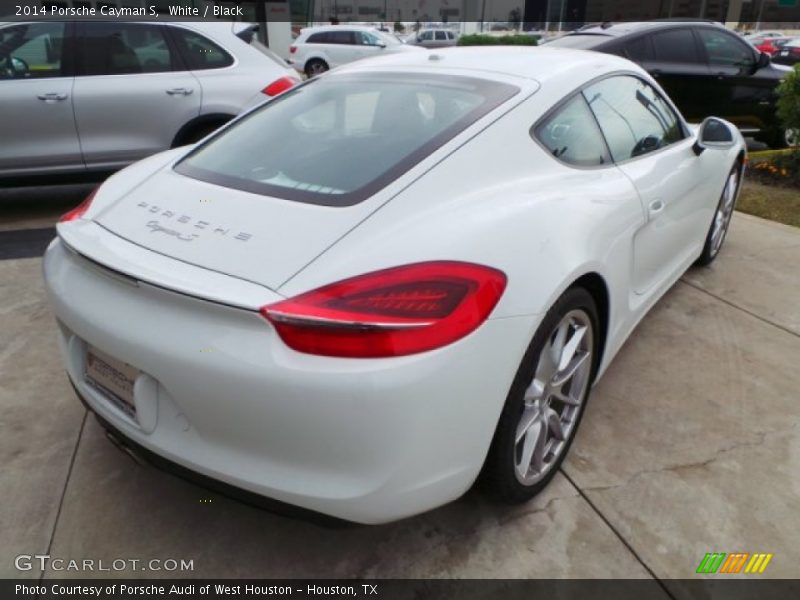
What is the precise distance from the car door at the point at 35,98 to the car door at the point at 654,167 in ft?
14.2

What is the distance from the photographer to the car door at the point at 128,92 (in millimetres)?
5031

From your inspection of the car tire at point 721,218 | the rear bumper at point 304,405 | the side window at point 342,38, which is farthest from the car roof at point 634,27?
the side window at point 342,38

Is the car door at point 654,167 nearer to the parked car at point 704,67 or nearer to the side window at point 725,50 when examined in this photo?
the parked car at point 704,67

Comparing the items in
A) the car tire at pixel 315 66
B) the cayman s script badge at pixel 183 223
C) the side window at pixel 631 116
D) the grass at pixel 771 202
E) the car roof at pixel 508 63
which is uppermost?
the car roof at pixel 508 63

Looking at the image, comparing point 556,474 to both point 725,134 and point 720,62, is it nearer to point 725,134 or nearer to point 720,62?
point 725,134

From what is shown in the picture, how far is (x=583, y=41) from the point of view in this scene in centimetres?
747

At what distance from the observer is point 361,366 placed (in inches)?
57.7

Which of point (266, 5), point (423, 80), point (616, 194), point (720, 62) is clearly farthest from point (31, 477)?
point (266, 5)

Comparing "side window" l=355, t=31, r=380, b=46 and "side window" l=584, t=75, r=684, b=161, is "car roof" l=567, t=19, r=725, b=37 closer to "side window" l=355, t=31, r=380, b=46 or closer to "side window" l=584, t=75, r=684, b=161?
"side window" l=584, t=75, r=684, b=161

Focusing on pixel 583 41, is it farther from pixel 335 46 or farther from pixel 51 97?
pixel 335 46

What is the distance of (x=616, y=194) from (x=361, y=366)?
1.36 m

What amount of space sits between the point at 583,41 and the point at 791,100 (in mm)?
2389

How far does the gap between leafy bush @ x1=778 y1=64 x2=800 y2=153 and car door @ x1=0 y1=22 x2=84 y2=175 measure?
6.89m

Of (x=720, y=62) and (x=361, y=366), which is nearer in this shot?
(x=361, y=366)
